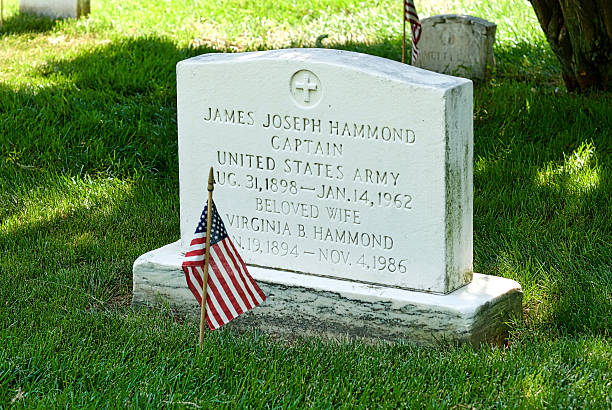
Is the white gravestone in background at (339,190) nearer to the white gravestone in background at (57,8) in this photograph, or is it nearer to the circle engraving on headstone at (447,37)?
the circle engraving on headstone at (447,37)

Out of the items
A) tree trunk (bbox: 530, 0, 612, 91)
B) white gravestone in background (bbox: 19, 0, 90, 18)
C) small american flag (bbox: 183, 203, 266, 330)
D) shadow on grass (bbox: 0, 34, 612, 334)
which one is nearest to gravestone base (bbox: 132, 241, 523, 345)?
shadow on grass (bbox: 0, 34, 612, 334)

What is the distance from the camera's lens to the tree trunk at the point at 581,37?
6766 millimetres

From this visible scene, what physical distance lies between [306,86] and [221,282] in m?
0.97

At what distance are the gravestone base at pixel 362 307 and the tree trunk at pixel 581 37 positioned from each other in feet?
11.2

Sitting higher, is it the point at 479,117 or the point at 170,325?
the point at 479,117

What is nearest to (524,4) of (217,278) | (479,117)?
(479,117)

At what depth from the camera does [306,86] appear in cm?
394

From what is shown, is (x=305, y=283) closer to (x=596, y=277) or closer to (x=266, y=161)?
(x=266, y=161)

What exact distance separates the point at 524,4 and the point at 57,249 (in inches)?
293

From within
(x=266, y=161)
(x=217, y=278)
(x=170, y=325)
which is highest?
(x=266, y=161)

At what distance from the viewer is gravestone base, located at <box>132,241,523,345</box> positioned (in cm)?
383

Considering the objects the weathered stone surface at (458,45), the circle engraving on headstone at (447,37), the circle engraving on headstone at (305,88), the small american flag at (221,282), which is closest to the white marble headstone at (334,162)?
the circle engraving on headstone at (305,88)

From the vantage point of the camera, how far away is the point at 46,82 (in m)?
7.38

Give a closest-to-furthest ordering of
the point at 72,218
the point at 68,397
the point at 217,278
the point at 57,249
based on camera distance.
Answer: the point at 68,397
the point at 217,278
the point at 57,249
the point at 72,218
